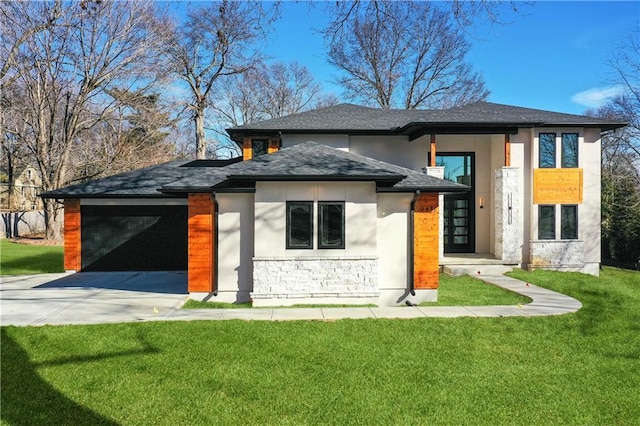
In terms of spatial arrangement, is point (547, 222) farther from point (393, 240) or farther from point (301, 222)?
point (301, 222)

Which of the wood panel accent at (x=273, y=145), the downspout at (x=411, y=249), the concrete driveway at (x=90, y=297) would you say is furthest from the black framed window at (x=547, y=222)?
the concrete driveway at (x=90, y=297)

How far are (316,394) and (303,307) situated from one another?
13.6 ft

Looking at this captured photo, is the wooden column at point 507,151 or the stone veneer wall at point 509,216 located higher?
the wooden column at point 507,151

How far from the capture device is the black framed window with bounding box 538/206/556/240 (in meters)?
14.0

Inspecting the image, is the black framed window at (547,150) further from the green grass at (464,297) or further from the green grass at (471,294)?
the green grass at (464,297)

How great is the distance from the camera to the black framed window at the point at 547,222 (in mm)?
13992

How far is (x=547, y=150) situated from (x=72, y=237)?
17916mm

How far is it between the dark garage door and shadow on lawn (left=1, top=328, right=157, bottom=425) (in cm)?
816

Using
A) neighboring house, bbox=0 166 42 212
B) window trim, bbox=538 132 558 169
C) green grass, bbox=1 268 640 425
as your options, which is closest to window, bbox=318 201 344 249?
green grass, bbox=1 268 640 425

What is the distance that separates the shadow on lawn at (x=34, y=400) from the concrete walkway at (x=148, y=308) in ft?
6.32

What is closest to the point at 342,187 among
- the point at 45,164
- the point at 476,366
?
the point at 476,366

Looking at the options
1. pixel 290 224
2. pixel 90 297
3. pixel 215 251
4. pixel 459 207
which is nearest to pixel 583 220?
pixel 459 207

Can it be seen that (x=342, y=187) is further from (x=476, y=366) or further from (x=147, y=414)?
(x=147, y=414)

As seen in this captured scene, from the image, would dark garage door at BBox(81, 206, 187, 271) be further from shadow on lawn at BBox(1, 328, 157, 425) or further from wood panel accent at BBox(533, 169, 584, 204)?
wood panel accent at BBox(533, 169, 584, 204)
